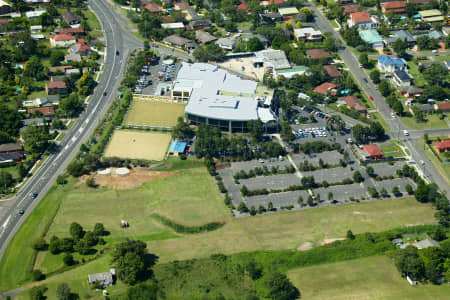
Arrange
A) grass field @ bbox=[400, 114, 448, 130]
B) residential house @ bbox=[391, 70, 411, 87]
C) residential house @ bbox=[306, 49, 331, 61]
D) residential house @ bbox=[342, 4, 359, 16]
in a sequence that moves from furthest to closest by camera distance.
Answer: residential house @ bbox=[342, 4, 359, 16] → residential house @ bbox=[306, 49, 331, 61] → residential house @ bbox=[391, 70, 411, 87] → grass field @ bbox=[400, 114, 448, 130]

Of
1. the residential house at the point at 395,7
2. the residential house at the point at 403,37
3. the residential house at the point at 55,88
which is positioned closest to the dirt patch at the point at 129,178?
the residential house at the point at 55,88

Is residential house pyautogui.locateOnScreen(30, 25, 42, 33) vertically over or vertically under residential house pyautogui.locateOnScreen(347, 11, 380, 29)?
over

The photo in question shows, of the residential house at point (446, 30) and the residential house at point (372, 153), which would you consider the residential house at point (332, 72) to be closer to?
the residential house at point (372, 153)

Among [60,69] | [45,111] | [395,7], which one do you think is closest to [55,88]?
[45,111]

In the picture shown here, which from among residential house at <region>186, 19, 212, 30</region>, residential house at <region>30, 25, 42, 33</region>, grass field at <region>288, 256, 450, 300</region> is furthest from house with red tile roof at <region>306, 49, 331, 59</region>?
residential house at <region>30, 25, 42, 33</region>

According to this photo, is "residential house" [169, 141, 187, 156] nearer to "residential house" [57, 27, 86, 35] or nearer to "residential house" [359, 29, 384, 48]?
"residential house" [57, 27, 86, 35]

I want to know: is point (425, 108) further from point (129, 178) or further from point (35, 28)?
point (35, 28)
